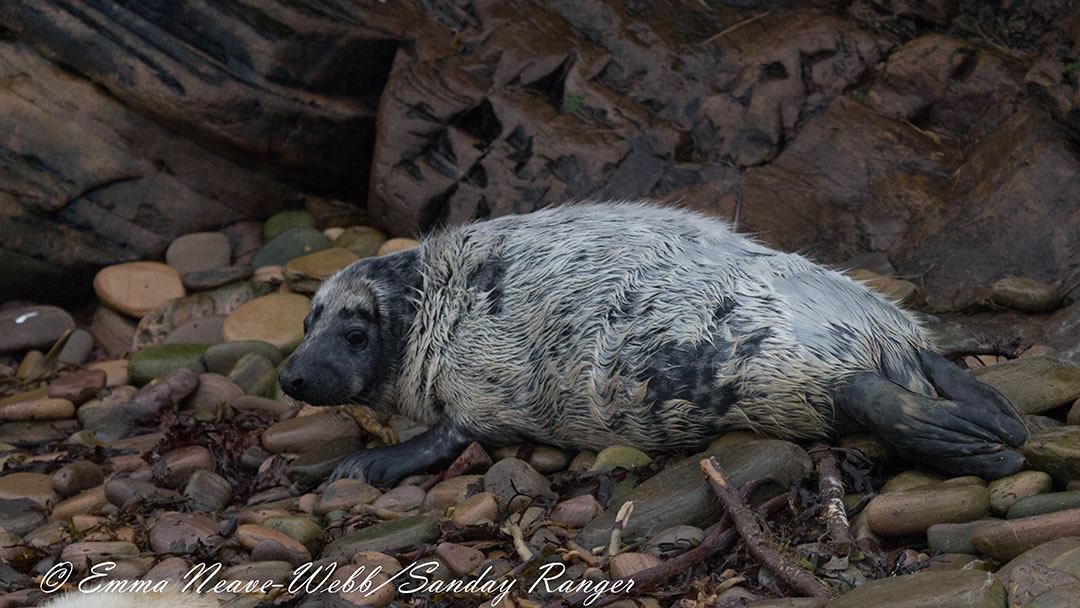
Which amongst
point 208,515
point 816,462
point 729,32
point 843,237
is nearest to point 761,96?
point 729,32

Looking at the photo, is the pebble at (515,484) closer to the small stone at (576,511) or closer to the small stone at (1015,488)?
the small stone at (576,511)

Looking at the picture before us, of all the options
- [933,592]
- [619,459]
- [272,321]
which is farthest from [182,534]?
[933,592]

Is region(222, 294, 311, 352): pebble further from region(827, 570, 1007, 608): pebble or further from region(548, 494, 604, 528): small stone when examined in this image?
region(827, 570, 1007, 608): pebble

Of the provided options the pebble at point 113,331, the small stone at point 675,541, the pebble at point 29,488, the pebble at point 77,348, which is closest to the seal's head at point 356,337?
the pebble at point 29,488

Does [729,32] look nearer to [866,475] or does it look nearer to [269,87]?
[269,87]

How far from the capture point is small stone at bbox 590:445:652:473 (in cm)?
486

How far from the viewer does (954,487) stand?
3885mm

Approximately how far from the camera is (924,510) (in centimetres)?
376

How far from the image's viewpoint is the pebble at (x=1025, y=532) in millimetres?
3361

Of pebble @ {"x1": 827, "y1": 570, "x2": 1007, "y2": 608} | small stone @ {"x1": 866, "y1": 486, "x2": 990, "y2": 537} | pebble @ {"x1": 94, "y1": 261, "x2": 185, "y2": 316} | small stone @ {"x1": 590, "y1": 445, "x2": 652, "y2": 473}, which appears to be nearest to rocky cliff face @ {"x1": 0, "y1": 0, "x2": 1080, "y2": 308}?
pebble @ {"x1": 94, "y1": 261, "x2": 185, "y2": 316}

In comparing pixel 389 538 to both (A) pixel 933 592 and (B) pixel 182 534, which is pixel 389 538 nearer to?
(B) pixel 182 534

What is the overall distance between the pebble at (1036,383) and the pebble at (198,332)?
5.03 meters

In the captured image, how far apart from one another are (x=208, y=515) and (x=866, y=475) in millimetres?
2925

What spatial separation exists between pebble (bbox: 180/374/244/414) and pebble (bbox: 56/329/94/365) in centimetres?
154
